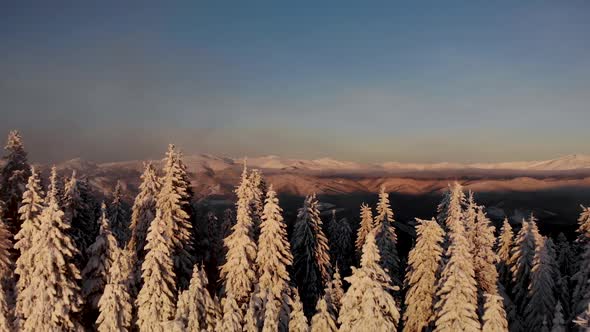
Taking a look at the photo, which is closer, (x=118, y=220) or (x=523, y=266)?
(x=523, y=266)

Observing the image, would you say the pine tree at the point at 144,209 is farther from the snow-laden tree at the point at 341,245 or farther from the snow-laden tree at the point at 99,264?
the snow-laden tree at the point at 341,245

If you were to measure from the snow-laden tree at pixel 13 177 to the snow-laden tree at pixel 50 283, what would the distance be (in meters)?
14.2

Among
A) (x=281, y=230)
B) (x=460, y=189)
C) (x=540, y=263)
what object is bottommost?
(x=540, y=263)

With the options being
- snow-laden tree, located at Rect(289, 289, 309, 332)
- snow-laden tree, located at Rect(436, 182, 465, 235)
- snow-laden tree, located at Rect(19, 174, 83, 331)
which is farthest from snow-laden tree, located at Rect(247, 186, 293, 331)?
snow-laden tree, located at Rect(436, 182, 465, 235)

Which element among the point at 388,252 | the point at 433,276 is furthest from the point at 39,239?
the point at 388,252

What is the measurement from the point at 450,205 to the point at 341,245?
2363 centimetres

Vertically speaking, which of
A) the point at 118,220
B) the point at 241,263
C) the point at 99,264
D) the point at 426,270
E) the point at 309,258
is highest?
the point at 426,270

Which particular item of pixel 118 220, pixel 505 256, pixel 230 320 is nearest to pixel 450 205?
pixel 505 256

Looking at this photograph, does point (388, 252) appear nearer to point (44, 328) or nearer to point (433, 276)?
point (433, 276)

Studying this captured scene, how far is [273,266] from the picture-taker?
125 feet

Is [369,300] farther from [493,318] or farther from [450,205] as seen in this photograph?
[450,205]

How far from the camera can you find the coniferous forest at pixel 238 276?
30.7 meters

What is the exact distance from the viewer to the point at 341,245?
7169cm

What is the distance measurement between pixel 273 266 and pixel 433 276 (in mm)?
12217
